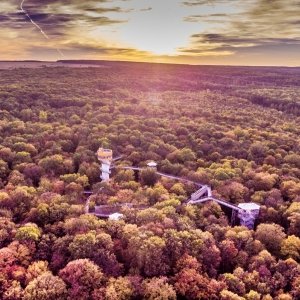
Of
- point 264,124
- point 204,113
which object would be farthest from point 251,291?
point 204,113

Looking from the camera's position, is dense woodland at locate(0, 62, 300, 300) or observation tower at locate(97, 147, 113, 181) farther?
observation tower at locate(97, 147, 113, 181)

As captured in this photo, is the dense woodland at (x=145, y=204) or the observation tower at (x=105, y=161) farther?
the observation tower at (x=105, y=161)

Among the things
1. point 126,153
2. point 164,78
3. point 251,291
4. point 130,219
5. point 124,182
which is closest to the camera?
point 251,291

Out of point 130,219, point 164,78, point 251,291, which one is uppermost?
point 164,78

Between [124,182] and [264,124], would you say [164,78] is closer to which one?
[264,124]

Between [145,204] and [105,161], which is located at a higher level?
[105,161]

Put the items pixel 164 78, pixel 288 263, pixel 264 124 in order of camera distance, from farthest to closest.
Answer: pixel 164 78, pixel 264 124, pixel 288 263

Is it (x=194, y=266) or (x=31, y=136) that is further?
(x=31, y=136)

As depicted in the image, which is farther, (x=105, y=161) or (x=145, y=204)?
(x=105, y=161)
